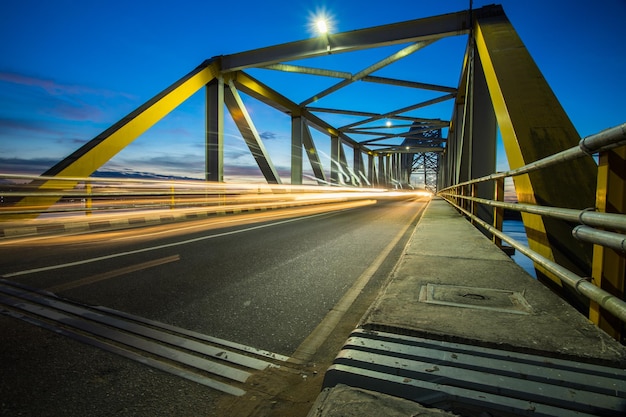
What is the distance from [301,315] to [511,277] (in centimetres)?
201

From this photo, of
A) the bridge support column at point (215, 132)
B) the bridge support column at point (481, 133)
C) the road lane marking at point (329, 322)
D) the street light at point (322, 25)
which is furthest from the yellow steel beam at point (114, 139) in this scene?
the bridge support column at point (481, 133)

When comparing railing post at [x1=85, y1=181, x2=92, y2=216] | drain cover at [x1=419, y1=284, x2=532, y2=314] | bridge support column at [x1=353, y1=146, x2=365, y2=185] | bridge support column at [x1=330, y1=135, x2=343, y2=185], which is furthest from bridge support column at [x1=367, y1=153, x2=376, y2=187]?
drain cover at [x1=419, y1=284, x2=532, y2=314]

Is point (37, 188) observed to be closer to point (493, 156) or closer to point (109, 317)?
point (109, 317)

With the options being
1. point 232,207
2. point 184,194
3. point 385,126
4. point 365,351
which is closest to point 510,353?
point 365,351

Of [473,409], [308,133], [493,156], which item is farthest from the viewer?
[308,133]

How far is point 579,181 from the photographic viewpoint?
3736mm

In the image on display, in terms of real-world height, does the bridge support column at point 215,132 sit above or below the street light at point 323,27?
below

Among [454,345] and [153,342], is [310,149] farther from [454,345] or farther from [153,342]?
[454,345]

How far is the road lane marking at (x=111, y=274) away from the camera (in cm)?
361

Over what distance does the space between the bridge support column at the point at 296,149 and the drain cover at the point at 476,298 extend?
22108 mm

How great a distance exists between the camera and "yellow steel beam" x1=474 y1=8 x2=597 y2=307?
10.7 ft

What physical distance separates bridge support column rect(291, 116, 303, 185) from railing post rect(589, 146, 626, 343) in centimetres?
2291

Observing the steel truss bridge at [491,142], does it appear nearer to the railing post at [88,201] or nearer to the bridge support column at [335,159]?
A: the railing post at [88,201]

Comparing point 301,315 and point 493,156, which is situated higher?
point 493,156
